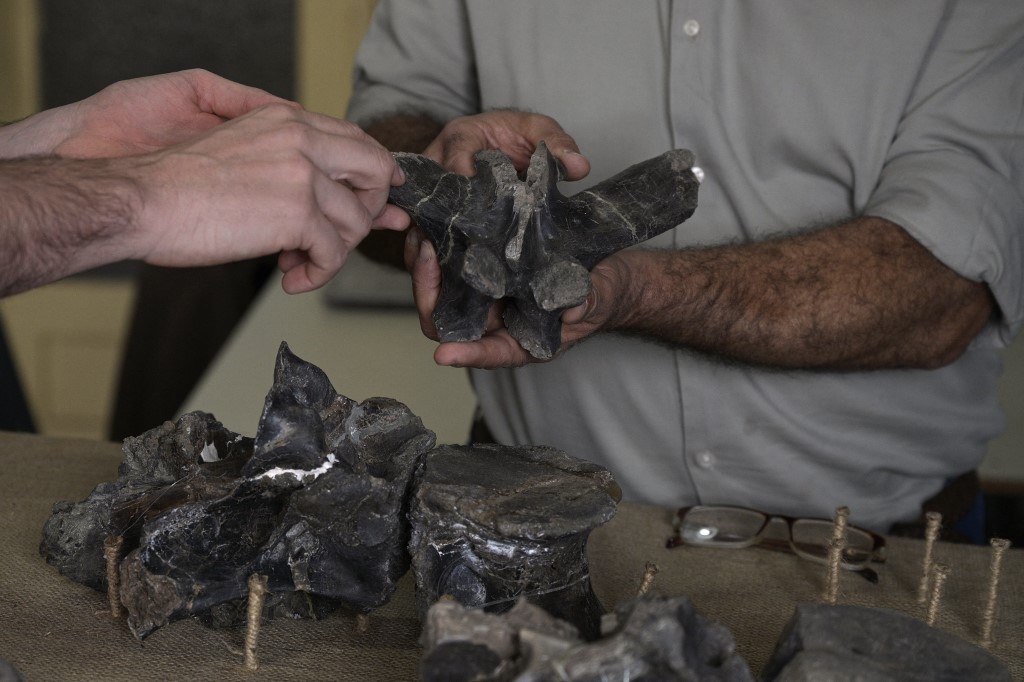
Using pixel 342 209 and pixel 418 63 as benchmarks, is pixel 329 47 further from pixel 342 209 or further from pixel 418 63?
pixel 342 209

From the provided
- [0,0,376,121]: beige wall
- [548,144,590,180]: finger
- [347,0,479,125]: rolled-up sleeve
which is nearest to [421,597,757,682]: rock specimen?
[548,144,590,180]: finger

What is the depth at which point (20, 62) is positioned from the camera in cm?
459

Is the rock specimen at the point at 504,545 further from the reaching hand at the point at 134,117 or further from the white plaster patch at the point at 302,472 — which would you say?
the reaching hand at the point at 134,117

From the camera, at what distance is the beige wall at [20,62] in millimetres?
4547

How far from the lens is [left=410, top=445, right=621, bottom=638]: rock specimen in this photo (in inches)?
47.9

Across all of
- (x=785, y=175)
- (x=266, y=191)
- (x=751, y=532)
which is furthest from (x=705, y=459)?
(x=266, y=191)

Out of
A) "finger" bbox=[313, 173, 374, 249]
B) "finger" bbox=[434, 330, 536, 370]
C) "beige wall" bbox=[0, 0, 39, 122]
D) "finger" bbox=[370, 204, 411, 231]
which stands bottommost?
"beige wall" bbox=[0, 0, 39, 122]

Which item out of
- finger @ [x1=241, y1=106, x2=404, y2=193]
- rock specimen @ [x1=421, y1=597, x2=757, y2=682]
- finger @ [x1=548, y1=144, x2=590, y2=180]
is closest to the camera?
rock specimen @ [x1=421, y1=597, x2=757, y2=682]

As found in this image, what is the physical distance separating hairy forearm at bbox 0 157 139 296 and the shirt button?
3.48 ft

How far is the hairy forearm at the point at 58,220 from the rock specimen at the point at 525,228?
1.18ft

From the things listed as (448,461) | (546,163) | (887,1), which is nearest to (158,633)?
(448,461)

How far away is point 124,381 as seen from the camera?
3.49m

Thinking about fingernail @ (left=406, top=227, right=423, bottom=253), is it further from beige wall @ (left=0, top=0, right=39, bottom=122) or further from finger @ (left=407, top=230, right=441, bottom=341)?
beige wall @ (left=0, top=0, right=39, bottom=122)

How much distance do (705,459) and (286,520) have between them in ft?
2.87
